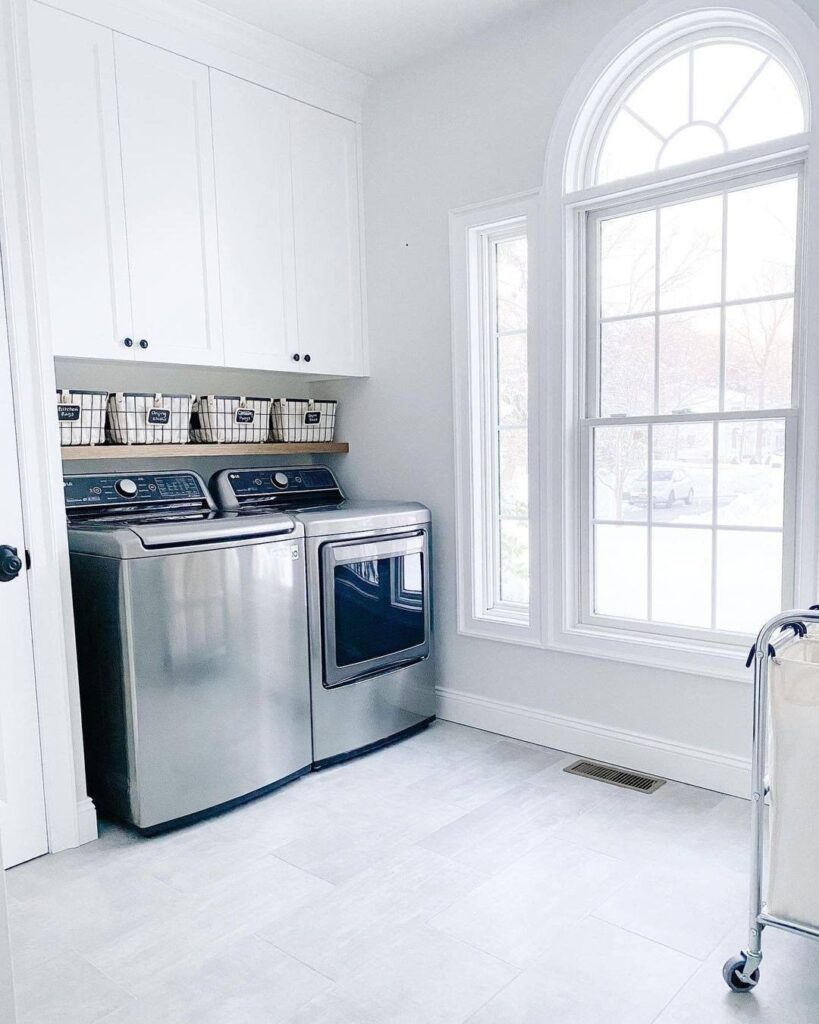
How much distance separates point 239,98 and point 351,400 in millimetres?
1261

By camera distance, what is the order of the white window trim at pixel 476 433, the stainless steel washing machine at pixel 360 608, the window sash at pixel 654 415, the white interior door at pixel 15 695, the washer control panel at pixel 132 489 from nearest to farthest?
the white interior door at pixel 15 695 < the window sash at pixel 654 415 < the washer control panel at pixel 132 489 < the stainless steel washing machine at pixel 360 608 < the white window trim at pixel 476 433

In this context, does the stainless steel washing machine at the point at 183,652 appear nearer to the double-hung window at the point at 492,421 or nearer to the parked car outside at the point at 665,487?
the double-hung window at the point at 492,421

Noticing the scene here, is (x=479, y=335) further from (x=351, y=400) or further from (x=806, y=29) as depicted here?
(x=806, y=29)

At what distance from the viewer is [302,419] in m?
3.54

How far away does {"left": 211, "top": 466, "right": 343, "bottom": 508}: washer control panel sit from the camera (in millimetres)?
3248

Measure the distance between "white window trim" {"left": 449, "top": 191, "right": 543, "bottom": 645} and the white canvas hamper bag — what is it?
146 centimetres

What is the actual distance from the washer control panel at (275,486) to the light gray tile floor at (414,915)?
1120 mm

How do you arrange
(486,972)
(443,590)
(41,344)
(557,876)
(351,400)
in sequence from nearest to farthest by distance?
(486,972) < (557,876) < (41,344) < (443,590) < (351,400)

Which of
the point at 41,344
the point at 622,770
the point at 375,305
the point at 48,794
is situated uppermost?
the point at 375,305

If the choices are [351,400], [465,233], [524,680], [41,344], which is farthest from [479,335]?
[41,344]

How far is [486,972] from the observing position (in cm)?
187

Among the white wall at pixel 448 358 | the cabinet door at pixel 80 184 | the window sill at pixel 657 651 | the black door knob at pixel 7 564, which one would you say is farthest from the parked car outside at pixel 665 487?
the black door knob at pixel 7 564

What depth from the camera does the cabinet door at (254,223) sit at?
9.89 ft

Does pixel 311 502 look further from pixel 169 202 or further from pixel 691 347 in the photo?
pixel 691 347
